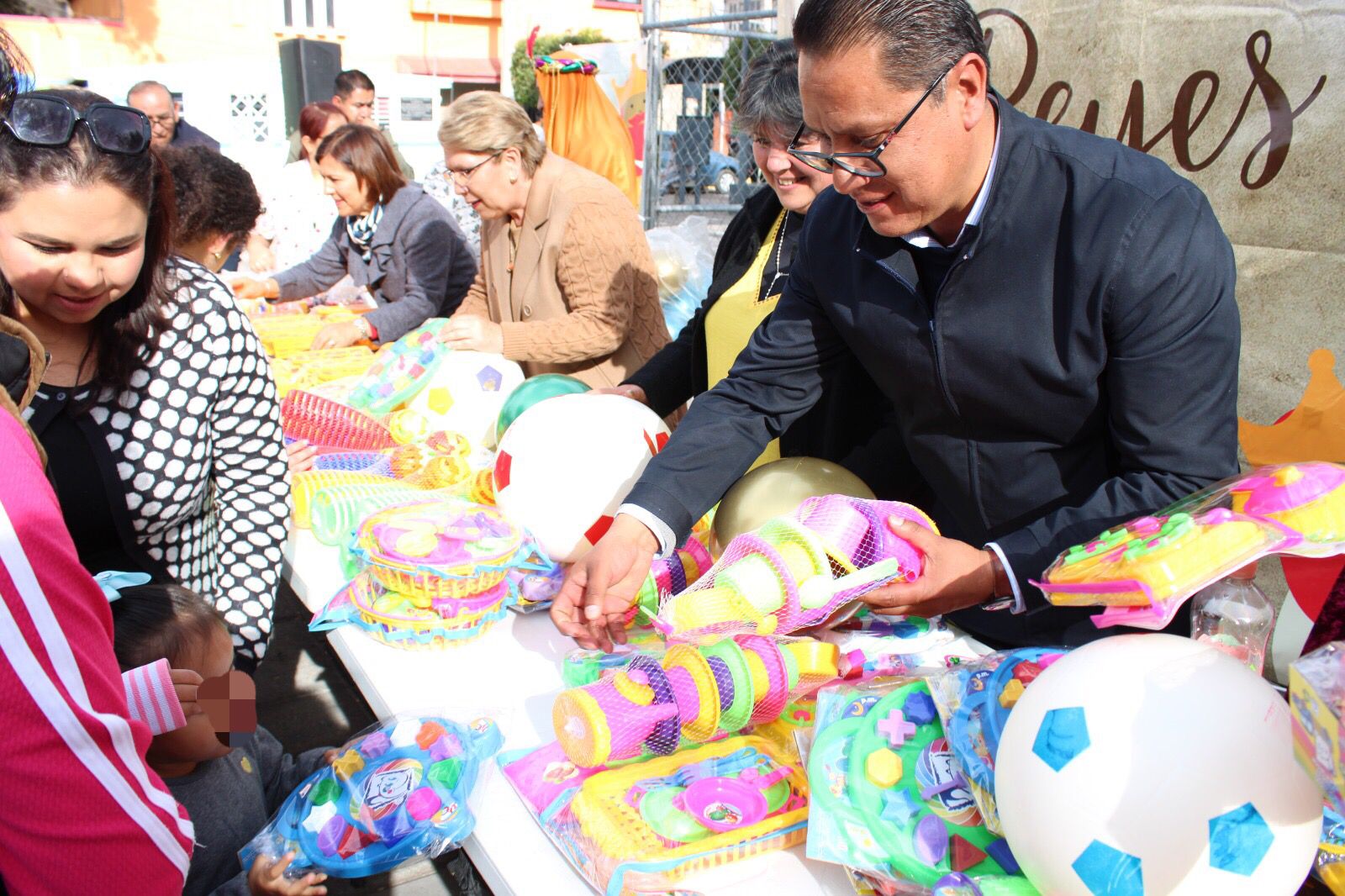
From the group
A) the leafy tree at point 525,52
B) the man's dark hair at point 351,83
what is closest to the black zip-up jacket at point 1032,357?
the man's dark hair at point 351,83

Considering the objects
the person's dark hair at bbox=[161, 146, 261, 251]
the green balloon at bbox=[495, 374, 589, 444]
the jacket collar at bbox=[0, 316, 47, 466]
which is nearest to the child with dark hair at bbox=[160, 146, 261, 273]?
the person's dark hair at bbox=[161, 146, 261, 251]

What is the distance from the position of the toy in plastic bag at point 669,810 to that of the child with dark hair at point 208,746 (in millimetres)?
463

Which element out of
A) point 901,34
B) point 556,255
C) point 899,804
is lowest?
point 899,804

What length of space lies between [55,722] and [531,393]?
1.82 metres

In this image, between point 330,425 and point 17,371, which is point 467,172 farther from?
point 17,371

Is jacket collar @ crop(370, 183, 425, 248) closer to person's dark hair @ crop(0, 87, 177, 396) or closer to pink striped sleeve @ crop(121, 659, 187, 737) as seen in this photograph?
person's dark hair @ crop(0, 87, 177, 396)

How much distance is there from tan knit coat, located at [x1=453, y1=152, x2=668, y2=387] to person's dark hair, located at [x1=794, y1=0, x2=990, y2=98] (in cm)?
177

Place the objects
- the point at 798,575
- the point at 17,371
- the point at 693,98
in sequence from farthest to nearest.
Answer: the point at 693,98, the point at 798,575, the point at 17,371

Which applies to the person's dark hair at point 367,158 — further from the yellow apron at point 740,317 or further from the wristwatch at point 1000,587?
the wristwatch at point 1000,587

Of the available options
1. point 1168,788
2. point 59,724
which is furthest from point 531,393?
point 1168,788

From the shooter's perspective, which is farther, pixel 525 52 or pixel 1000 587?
pixel 525 52

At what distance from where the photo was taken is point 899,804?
1196mm

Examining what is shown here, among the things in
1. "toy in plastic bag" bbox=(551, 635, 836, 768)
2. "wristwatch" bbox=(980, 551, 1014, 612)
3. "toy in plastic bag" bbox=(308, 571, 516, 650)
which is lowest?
"toy in plastic bag" bbox=(308, 571, 516, 650)

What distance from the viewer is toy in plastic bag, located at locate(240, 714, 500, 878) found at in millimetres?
1462
